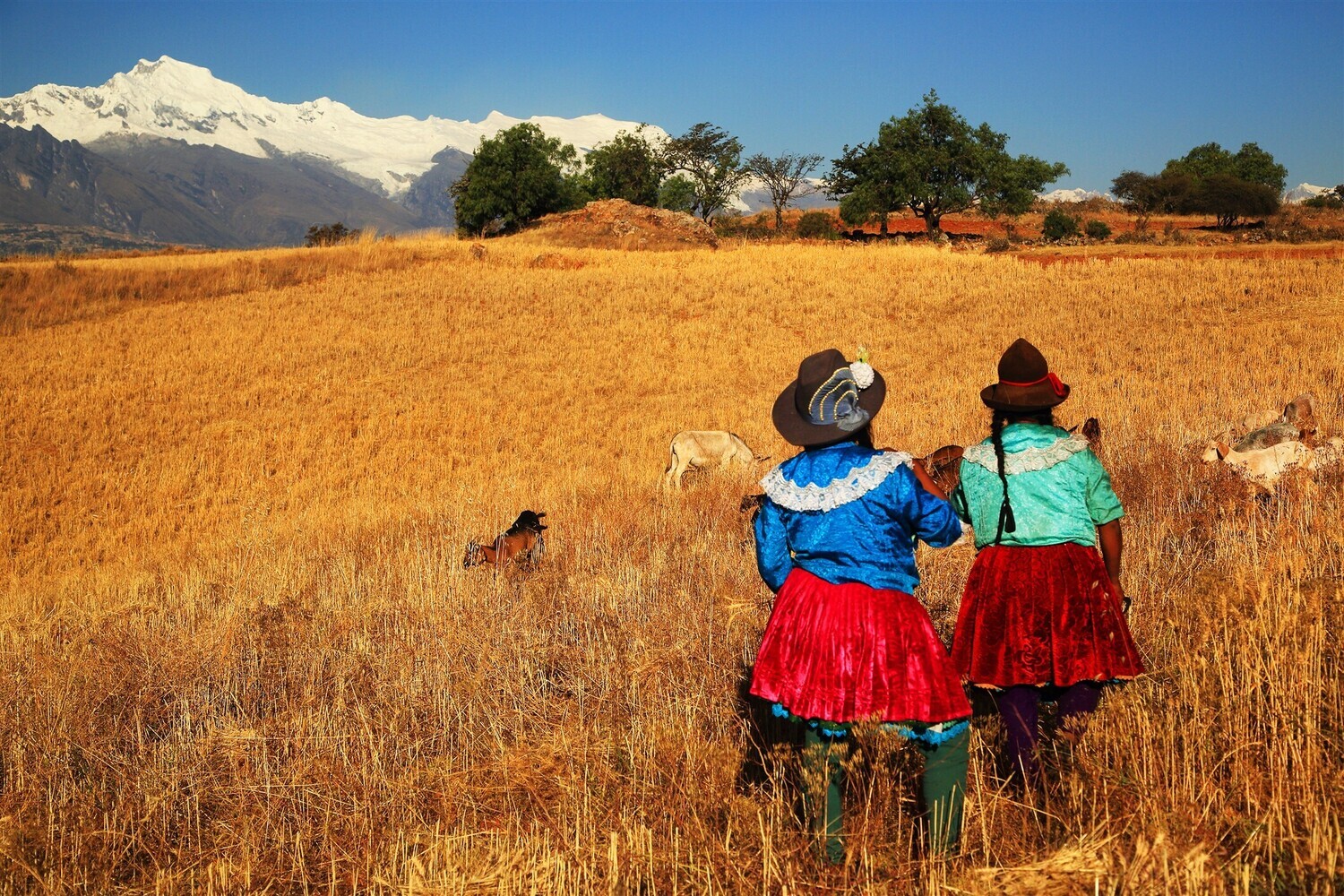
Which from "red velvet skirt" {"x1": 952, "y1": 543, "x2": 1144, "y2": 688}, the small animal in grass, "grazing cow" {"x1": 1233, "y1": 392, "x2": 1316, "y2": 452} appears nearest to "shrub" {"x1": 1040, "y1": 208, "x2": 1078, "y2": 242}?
"grazing cow" {"x1": 1233, "y1": 392, "x2": 1316, "y2": 452}

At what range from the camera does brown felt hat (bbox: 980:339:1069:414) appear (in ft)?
12.1

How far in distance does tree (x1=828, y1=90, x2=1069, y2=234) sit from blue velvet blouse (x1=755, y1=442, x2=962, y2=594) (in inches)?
1970

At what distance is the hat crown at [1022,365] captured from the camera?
369 centimetres

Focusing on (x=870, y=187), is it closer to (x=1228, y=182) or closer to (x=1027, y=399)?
(x=1228, y=182)

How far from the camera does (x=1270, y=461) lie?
8469mm

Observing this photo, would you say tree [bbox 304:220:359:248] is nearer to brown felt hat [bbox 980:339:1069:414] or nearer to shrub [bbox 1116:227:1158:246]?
shrub [bbox 1116:227:1158:246]

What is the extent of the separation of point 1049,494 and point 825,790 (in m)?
1.41

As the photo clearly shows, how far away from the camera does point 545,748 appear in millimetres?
4359

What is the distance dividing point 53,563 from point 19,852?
11.3 meters

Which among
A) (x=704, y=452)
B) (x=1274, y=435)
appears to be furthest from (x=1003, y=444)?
(x=704, y=452)

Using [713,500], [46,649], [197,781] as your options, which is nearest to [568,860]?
[197,781]

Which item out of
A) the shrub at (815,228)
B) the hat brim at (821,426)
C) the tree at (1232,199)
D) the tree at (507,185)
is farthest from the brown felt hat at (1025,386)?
the tree at (1232,199)

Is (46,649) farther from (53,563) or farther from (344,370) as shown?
(344,370)

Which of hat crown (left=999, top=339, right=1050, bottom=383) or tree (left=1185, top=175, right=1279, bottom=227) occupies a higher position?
tree (left=1185, top=175, right=1279, bottom=227)
